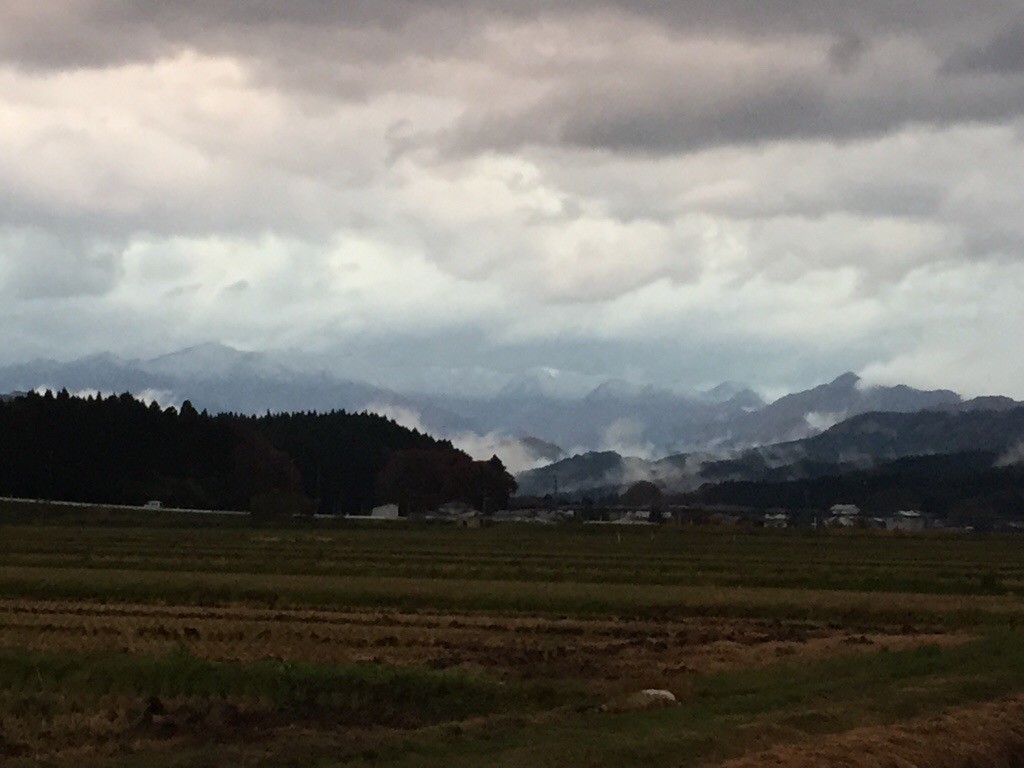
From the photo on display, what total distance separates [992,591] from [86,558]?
1316 inches

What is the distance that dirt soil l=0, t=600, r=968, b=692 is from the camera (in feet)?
86.4

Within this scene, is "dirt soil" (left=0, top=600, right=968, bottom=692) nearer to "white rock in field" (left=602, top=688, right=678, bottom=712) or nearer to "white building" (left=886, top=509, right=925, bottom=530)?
"white rock in field" (left=602, top=688, right=678, bottom=712)

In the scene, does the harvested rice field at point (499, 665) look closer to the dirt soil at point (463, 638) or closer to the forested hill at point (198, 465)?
the dirt soil at point (463, 638)

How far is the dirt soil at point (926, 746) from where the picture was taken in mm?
15875

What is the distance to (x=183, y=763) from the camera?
1605 centimetres

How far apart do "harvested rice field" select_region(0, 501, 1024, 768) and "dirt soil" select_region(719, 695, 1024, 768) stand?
43mm

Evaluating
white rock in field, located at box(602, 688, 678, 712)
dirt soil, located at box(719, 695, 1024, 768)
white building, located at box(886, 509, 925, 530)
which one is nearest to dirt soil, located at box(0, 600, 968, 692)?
white rock in field, located at box(602, 688, 678, 712)

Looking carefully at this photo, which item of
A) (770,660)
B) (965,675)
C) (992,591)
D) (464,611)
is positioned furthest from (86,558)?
(965,675)

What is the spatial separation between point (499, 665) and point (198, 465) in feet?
408

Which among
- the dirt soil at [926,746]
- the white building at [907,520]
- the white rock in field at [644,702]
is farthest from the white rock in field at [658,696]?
the white building at [907,520]

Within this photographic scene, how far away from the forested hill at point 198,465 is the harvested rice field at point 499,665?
Result: 260ft

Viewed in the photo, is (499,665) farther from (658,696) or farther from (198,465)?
(198,465)

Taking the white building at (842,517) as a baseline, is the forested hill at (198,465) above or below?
above

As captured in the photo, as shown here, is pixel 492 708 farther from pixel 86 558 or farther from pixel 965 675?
pixel 86 558
